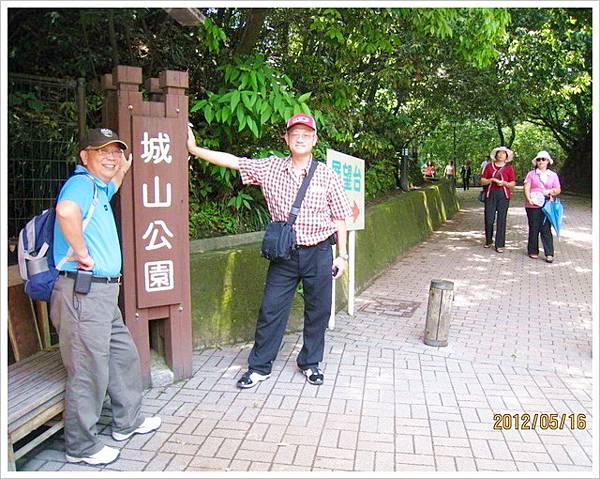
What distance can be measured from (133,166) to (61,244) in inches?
34.5

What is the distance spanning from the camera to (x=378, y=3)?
2.93 metres

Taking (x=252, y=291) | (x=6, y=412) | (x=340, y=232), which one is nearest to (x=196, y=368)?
(x=252, y=291)

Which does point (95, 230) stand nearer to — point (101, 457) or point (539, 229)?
point (101, 457)

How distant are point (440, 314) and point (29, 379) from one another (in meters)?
3.38

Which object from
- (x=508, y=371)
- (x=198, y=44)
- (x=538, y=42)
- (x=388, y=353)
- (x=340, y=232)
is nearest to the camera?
(x=340, y=232)

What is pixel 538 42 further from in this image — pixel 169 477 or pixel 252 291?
pixel 169 477

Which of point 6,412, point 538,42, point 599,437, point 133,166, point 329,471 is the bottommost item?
point 329,471

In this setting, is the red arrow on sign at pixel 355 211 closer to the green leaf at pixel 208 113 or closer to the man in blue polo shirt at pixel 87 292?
the green leaf at pixel 208 113

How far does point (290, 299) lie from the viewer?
431cm

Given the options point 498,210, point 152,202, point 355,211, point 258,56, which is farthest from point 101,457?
point 498,210

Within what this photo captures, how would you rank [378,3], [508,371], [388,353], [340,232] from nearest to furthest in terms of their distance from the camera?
1. [378,3]
2. [340,232]
3. [508,371]
4. [388,353]
